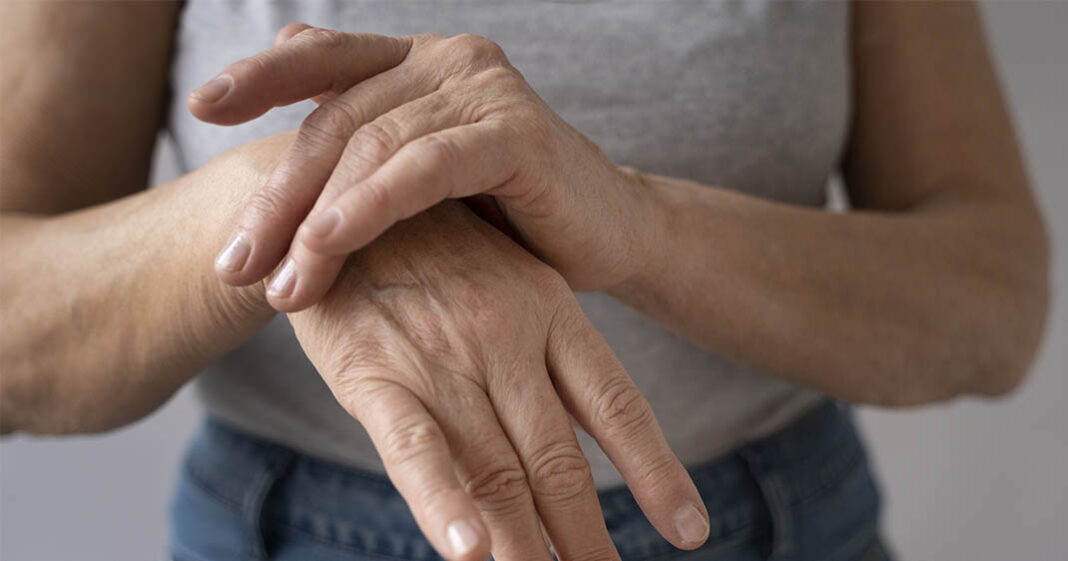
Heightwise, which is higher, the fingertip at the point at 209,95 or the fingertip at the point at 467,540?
the fingertip at the point at 209,95

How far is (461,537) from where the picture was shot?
364 mm

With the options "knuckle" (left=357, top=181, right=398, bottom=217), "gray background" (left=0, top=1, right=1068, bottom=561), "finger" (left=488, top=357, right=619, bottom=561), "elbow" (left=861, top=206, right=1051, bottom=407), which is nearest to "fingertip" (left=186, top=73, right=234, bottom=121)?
"knuckle" (left=357, top=181, right=398, bottom=217)

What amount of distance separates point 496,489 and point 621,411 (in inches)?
3.2

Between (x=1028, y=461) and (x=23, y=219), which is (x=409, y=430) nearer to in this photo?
(x=23, y=219)

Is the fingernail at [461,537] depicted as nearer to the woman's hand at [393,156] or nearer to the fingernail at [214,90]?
the woman's hand at [393,156]

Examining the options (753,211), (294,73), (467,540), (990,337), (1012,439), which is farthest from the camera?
(1012,439)

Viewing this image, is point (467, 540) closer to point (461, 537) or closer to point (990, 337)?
point (461, 537)

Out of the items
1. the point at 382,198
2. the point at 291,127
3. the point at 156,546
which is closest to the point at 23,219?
the point at 291,127

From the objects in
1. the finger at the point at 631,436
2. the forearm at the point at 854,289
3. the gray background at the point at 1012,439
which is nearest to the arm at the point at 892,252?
the forearm at the point at 854,289

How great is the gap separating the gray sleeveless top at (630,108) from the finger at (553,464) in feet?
0.63

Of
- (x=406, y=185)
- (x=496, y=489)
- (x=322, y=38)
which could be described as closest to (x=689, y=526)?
(x=496, y=489)

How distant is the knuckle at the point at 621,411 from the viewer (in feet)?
1.48

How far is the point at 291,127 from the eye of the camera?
623mm

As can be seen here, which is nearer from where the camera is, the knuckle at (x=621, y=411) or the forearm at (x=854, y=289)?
the knuckle at (x=621, y=411)
